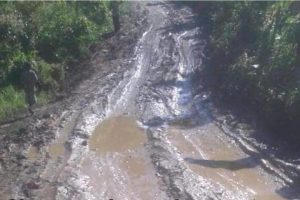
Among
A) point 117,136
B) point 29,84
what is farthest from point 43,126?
point 29,84

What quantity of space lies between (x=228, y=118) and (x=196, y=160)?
2.71 m

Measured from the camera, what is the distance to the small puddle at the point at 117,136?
40.2ft

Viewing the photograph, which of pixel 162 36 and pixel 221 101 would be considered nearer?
pixel 221 101

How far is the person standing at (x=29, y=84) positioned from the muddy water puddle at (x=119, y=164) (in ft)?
7.63

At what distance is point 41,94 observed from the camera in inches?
635

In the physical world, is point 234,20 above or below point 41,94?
above

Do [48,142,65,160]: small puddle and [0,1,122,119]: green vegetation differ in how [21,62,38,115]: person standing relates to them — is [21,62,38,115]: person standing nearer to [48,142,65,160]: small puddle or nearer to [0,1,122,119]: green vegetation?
[0,1,122,119]: green vegetation

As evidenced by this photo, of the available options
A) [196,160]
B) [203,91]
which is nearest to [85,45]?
[203,91]

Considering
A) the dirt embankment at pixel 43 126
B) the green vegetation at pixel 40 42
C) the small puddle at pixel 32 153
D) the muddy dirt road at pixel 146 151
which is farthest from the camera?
the green vegetation at pixel 40 42

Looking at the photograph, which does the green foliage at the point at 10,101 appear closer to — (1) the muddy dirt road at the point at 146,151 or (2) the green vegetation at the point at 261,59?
(1) the muddy dirt road at the point at 146,151

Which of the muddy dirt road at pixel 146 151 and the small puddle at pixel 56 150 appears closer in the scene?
the muddy dirt road at pixel 146 151

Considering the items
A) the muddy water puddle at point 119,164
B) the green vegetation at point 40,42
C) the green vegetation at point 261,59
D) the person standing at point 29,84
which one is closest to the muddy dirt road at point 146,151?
the muddy water puddle at point 119,164

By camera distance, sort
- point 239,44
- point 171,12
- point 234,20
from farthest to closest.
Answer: point 171,12, point 234,20, point 239,44

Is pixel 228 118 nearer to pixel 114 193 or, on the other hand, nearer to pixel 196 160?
pixel 196 160
